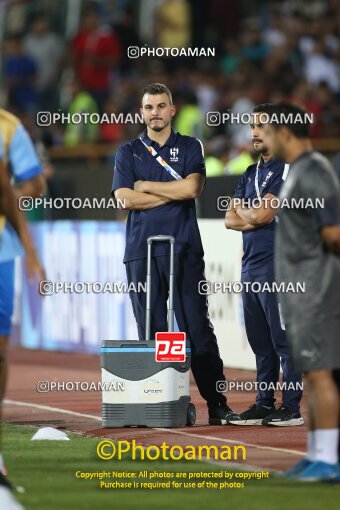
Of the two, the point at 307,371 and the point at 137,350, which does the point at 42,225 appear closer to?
the point at 137,350

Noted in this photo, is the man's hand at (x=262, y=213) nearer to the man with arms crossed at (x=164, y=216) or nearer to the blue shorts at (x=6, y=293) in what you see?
the man with arms crossed at (x=164, y=216)

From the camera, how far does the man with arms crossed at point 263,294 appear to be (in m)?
11.3

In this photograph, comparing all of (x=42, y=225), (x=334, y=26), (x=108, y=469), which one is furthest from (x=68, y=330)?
(x=108, y=469)

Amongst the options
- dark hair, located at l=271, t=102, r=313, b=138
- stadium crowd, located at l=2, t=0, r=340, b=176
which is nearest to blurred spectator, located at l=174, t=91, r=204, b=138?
stadium crowd, located at l=2, t=0, r=340, b=176

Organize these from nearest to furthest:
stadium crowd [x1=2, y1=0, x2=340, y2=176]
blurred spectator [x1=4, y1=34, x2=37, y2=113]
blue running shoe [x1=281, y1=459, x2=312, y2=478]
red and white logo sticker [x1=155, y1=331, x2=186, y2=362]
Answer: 1. blue running shoe [x1=281, y1=459, x2=312, y2=478]
2. red and white logo sticker [x1=155, y1=331, x2=186, y2=362]
3. stadium crowd [x1=2, y1=0, x2=340, y2=176]
4. blurred spectator [x1=4, y1=34, x2=37, y2=113]

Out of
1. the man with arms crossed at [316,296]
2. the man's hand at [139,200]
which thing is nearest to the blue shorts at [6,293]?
the man with arms crossed at [316,296]

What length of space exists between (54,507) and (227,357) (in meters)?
8.63

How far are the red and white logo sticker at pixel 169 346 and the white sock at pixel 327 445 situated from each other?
9.17ft

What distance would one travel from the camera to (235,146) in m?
19.7

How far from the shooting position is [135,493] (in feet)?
27.2

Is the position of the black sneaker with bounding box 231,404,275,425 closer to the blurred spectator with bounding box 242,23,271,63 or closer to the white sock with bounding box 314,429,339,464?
the white sock with bounding box 314,429,339,464

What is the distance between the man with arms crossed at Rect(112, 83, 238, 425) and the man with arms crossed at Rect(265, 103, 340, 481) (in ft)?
9.68

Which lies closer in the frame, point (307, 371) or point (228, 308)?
point (307, 371)

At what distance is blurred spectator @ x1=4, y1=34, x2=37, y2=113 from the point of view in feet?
78.7
